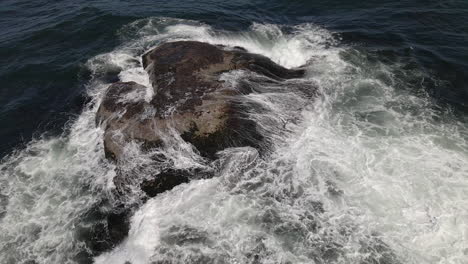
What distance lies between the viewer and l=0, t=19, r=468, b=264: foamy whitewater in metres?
13.2

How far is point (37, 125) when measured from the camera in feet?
68.3

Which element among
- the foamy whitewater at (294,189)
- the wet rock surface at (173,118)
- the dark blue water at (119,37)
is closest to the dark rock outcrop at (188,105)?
the wet rock surface at (173,118)

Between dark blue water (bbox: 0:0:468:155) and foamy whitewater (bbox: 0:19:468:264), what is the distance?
6.70 feet

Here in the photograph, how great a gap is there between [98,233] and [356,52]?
19.7 m

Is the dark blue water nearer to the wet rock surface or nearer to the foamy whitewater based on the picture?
the foamy whitewater

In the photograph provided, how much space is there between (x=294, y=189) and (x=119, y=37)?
21013 mm

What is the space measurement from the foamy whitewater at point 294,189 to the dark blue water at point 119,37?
204 cm

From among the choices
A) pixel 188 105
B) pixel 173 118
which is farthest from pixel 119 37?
pixel 173 118

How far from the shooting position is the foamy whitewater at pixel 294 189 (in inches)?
520

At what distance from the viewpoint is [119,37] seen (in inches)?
1126

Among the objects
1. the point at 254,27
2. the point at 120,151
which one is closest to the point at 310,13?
the point at 254,27

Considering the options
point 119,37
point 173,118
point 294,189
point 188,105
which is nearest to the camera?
point 294,189

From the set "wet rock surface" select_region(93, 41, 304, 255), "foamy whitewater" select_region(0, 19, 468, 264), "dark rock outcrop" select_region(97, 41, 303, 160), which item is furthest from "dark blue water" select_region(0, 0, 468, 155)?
"wet rock surface" select_region(93, 41, 304, 255)

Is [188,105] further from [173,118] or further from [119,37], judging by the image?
[119,37]
